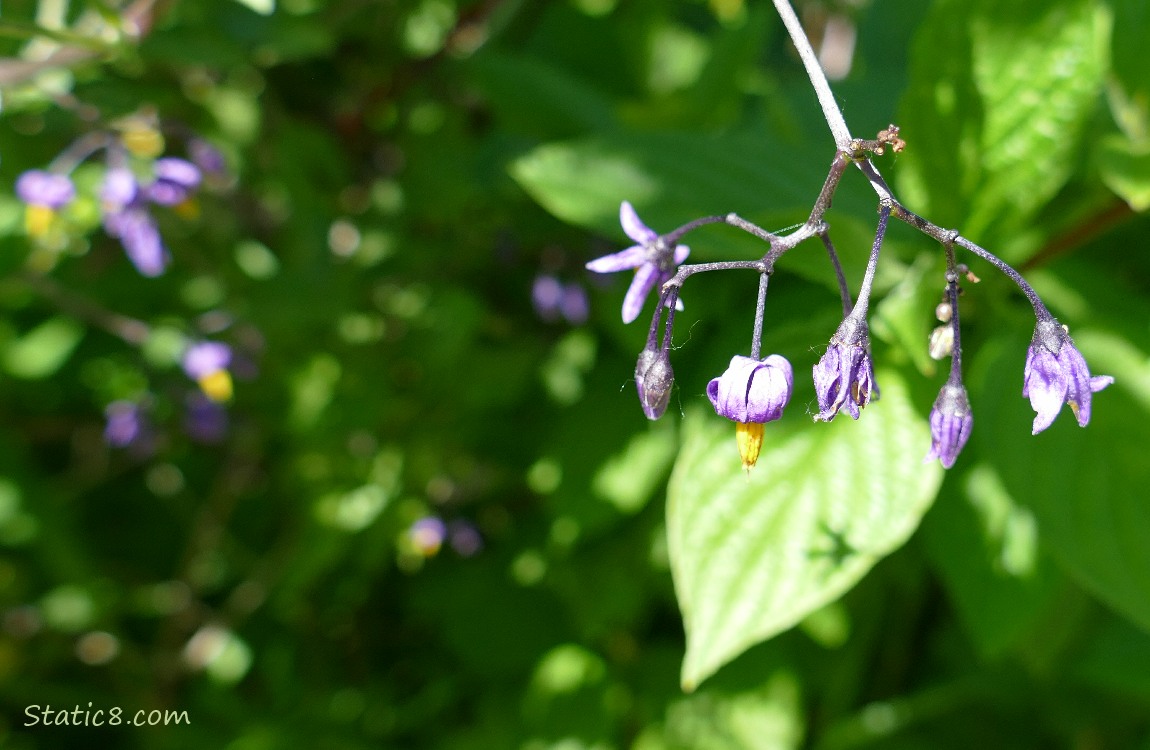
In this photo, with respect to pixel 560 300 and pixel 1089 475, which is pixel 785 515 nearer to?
pixel 1089 475

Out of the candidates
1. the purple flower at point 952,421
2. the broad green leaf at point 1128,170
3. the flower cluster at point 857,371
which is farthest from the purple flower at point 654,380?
the broad green leaf at point 1128,170

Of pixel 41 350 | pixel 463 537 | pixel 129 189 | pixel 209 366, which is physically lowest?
pixel 463 537

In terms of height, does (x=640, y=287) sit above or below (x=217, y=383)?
above

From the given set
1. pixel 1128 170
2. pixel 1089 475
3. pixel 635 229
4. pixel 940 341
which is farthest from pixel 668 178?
pixel 1089 475

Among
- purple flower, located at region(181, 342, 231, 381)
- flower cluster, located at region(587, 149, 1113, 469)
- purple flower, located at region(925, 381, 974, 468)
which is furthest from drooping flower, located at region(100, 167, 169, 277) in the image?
purple flower, located at region(925, 381, 974, 468)

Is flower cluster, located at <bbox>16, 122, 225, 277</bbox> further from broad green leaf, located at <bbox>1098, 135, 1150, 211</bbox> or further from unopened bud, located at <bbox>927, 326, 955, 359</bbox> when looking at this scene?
broad green leaf, located at <bbox>1098, 135, 1150, 211</bbox>

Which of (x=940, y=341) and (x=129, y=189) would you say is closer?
(x=940, y=341)
